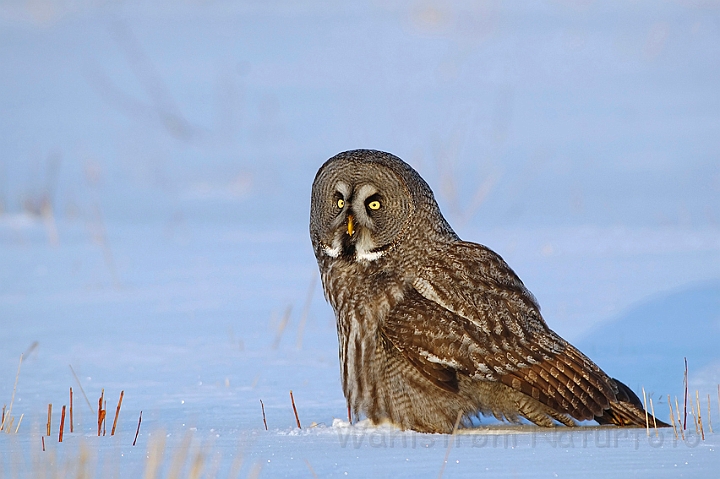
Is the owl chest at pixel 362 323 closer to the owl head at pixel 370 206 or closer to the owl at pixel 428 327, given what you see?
the owl at pixel 428 327

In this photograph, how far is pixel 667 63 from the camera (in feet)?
78.5

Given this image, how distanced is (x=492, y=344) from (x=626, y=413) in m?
0.68

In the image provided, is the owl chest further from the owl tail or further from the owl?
the owl tail

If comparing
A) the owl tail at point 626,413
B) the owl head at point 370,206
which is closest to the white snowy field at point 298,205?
the owl tail at point 626,413

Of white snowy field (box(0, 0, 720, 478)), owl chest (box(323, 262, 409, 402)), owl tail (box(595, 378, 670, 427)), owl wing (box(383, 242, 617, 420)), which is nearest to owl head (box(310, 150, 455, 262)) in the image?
owl chest (box(323, 262, 409, 402))

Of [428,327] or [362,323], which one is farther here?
[362,323]

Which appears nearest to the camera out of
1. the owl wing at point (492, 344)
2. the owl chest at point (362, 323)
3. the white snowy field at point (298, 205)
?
the white snowy field at point (298, 205)

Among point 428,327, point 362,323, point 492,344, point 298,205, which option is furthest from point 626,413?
point 298,205

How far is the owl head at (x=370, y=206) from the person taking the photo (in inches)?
219

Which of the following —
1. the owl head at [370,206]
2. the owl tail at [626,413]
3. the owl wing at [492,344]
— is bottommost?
the owl tail at [626,413]

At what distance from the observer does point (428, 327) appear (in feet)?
16.6

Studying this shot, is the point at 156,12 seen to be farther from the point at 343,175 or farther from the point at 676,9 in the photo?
the point at 343,175

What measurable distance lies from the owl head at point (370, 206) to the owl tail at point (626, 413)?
4.09 feet

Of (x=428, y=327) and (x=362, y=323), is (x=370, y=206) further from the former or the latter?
(x=428, y=327)
